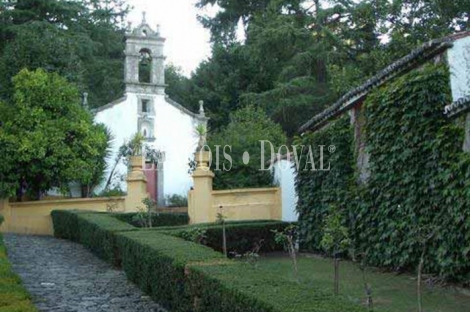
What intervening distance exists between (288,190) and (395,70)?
Result: 649 centimetres

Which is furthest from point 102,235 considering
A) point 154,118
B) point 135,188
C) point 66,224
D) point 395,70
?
point 154,118

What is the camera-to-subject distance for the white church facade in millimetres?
25469

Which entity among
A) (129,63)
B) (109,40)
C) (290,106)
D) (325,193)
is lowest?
(325,193)

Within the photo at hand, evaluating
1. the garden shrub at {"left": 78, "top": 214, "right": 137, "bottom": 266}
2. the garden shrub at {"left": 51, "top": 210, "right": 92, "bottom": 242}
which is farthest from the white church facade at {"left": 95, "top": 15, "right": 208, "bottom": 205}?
the garden shrub at {"left": 78, "top": 214, "right": 137, "bottom": 266}

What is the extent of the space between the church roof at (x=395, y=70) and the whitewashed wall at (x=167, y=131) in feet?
45.8

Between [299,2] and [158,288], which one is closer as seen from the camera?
A: [158,288]

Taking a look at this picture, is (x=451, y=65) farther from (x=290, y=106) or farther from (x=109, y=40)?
(x=109, y=40)

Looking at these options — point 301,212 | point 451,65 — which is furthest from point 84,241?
point 451,65

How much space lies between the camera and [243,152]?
821 inches

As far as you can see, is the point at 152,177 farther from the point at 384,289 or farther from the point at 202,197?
the point at 384,289

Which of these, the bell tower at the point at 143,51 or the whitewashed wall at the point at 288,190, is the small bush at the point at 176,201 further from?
the whitewashed wall at the point at 288,190

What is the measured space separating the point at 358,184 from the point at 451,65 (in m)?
3.19

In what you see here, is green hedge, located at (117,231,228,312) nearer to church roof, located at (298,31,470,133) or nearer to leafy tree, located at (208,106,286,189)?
church roof, located at (298,31,470,133)

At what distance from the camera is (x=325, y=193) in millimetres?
12484
